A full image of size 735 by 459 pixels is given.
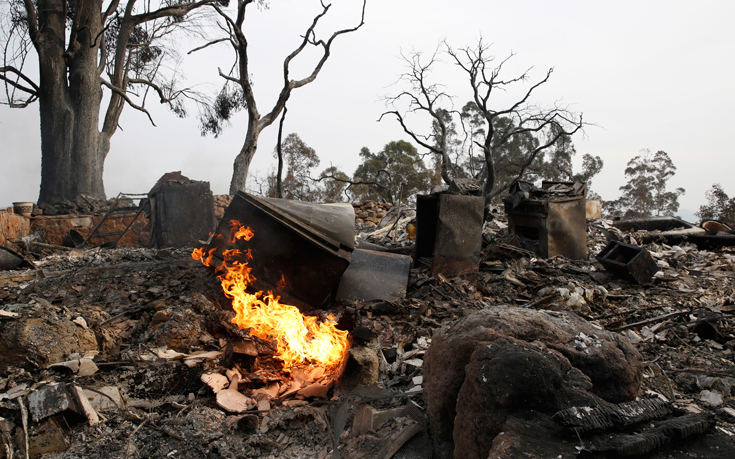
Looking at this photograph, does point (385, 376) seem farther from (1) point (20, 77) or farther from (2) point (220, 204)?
(1) point (20, 77)

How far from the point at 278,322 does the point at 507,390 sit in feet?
9.79

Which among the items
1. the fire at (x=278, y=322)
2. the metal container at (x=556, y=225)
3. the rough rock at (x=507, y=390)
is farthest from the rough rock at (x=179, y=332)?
the metal container at (x=556, y=225)

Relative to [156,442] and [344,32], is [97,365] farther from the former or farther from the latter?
[344,32]

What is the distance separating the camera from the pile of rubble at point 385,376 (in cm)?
A: 193

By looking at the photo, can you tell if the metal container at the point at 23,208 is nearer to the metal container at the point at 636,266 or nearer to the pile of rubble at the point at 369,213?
the pile of rubble at the point at 369,213

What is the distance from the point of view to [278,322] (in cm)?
438

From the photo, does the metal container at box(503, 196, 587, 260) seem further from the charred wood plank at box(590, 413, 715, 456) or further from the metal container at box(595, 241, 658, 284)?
the charred wood plank at box(590, 413, 715, 456)

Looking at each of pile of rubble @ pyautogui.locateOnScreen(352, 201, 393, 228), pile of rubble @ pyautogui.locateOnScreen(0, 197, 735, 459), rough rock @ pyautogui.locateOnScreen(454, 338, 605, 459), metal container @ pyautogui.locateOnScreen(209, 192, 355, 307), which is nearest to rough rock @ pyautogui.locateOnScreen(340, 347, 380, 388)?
pile of rubble @ pyautogui.locateOnScreen(0, 197, 735, 459)

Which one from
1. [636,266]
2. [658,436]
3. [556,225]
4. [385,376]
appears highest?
[556,225]

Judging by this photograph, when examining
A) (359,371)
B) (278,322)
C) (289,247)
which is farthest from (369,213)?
(359,371)

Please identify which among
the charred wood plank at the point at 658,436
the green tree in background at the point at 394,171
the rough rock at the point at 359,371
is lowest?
the rough rock at the point at 359,371

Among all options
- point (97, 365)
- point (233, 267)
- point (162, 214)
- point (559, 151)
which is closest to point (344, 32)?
point (162, 214)

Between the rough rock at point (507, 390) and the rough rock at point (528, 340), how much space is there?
0.18m

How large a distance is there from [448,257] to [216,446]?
4640 mm
